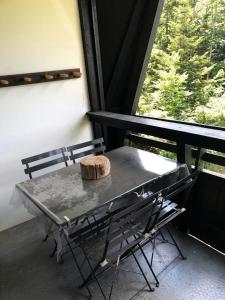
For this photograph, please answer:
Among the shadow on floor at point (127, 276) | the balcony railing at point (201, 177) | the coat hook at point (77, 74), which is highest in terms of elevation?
the coat hook at point (77, 74)

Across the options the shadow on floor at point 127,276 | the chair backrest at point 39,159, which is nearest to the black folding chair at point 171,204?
the shadow on floor at point 127,276

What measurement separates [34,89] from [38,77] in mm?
132

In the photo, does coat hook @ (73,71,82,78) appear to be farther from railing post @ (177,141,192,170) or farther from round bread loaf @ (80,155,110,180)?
railing post @ (177,141,192,170)

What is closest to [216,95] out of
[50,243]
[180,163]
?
[180,163]

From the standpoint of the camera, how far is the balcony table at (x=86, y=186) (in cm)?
158

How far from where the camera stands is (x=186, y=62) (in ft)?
16.6

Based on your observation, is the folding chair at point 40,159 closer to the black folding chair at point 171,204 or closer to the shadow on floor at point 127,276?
the shadow on floor at point 127,276

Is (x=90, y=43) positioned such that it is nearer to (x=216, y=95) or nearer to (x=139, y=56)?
(x=139, y=56)

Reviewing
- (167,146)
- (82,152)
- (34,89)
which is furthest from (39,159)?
(167,146)

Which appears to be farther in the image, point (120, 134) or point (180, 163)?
point (120, 134)

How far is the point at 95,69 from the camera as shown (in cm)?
302

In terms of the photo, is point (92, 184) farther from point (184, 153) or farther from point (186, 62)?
point (186, 62)

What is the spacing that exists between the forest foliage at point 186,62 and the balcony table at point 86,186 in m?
2.60

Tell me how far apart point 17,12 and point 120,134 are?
5.85 feet
